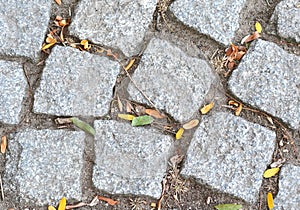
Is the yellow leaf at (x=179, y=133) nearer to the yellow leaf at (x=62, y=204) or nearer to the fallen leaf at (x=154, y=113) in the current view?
the fallen leaf at (x=154, y=113)

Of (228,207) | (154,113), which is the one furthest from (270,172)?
(154,113)

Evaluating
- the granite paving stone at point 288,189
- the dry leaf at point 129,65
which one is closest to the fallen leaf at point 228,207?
the granite paving stone at point 288,189

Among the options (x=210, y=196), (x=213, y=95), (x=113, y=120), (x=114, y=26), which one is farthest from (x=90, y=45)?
(x=210, y=196)

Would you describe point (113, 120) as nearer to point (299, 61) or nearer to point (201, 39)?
point (201, 39)

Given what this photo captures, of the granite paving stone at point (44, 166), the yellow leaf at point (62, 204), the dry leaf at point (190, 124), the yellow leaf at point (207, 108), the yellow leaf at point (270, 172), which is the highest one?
→ the yellow leaf at point (207, 108)

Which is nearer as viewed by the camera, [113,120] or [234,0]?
[113,120]

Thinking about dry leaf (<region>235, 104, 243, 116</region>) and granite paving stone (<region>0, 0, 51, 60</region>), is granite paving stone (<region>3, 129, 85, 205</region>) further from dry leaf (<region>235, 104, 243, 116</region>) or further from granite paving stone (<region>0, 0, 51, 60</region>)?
dry leaf (<region>235, 104, 243, 116</region>)
